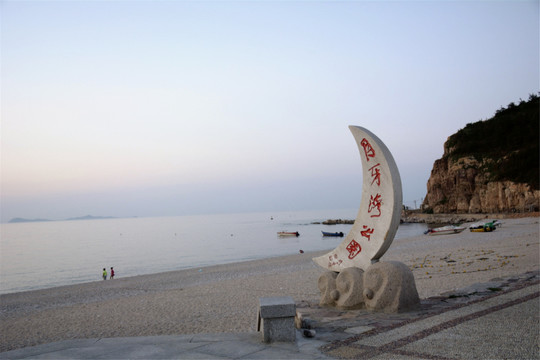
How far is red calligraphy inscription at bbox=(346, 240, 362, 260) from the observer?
8.51 metres

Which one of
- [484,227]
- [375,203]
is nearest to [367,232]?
[375,203]

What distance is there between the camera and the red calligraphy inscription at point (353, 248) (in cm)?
851

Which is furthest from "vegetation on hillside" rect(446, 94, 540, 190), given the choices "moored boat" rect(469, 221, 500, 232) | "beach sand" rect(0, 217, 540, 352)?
"beach sand" rect(0, 217, 540, 352)

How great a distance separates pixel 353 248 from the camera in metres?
8.61

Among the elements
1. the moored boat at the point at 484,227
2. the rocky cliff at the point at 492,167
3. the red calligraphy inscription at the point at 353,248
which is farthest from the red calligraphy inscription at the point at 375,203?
the rocky cliff at the point at 492,167

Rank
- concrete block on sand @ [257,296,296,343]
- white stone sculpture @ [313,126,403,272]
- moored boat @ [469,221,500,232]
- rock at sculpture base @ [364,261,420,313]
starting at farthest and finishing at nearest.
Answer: moored boat @ [469,221,500,232] < white stone sculpture @ [313,126,403,272] < rock at sculpture base @ [364,261,420,313] < concrete block on sand @ [257,296,296,343]

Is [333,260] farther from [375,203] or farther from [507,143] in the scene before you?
[507,143]

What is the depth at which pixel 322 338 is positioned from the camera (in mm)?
6059

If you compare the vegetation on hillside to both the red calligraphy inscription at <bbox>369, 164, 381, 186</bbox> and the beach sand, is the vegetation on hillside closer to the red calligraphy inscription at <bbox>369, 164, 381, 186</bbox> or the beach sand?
the beach sand

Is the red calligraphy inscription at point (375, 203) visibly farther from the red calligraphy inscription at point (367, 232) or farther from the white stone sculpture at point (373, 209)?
the red calligraphy inscription at point (367, 232)

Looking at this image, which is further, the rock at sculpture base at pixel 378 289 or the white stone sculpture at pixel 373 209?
the white stone sculpture at pixel 373 209

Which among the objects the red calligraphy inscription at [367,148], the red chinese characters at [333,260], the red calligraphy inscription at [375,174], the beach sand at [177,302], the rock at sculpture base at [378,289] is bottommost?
the beach sand at [177,302]

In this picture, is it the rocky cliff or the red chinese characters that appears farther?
the rocky cliff

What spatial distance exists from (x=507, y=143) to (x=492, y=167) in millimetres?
5904
